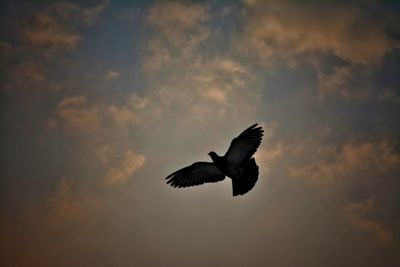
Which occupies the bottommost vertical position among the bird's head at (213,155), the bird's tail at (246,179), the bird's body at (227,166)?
the bird's tail at (246,179)

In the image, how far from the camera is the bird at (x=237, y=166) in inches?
551

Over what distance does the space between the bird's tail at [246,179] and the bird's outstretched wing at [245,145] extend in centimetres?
53

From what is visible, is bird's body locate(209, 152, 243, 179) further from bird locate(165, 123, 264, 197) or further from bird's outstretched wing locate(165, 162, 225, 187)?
bird's outstretched wing locate(165, 162, 225, 187)

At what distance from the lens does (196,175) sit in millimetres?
16391

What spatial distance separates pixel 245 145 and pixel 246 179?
134 centimetres

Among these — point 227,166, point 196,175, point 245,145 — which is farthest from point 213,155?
point 196,175

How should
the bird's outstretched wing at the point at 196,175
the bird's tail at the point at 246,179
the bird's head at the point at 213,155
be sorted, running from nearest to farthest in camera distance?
the bird's tail at the point at 246,179
the bird's head at the point at 213,155
the bird's outstretched wing at the point at 196,175

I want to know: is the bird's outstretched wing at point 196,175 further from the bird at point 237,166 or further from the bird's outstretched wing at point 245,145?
the bird's outstretched wing at point 245,145

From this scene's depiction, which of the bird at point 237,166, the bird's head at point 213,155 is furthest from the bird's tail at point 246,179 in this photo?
the bird's head at point 213,155

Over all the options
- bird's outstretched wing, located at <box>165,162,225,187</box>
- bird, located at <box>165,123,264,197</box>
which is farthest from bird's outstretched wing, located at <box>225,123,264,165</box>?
bird's outstretched wing, located at <box>165,162,225,187</box>

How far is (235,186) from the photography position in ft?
46.2

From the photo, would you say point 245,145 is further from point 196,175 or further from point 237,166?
point 196,175

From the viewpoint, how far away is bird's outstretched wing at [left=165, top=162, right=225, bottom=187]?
51.8 feet

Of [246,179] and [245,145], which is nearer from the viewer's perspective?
[246,179]
